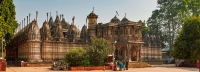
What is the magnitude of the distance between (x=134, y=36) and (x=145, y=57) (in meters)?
8.82

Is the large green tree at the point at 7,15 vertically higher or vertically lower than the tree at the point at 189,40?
higher

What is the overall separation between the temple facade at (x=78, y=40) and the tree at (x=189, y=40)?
7.34 m

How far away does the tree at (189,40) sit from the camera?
3991 cm

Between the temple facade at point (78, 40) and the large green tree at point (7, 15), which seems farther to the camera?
the temple facade at point (78, 40)

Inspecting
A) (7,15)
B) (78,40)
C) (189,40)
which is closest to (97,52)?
(7,15)

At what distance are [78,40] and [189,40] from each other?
18932 millimetres

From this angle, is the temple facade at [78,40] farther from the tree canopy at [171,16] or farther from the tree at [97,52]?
the tree canopy at [171,16]

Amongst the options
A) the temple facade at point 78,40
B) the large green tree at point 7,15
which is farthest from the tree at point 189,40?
the large green tree at point 7,15

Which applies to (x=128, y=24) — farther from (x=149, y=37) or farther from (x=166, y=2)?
(x=166, y=2)

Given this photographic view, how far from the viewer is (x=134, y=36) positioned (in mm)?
45906

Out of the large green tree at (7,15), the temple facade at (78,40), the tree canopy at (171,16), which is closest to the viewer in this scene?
the large green tree at (7,15)

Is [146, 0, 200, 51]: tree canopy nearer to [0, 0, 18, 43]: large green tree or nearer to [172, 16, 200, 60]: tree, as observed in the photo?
[172, 16, 200, 60]: tree

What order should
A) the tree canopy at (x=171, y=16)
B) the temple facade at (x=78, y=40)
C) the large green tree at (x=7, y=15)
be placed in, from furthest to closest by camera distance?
1. the tree canopy at (x=171, y=16)
2. the temple facade at (x=78, y=40)
3. the large green tree at (x=7, y=15)

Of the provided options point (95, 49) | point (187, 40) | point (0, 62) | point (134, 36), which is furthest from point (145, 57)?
point (0, 62)
